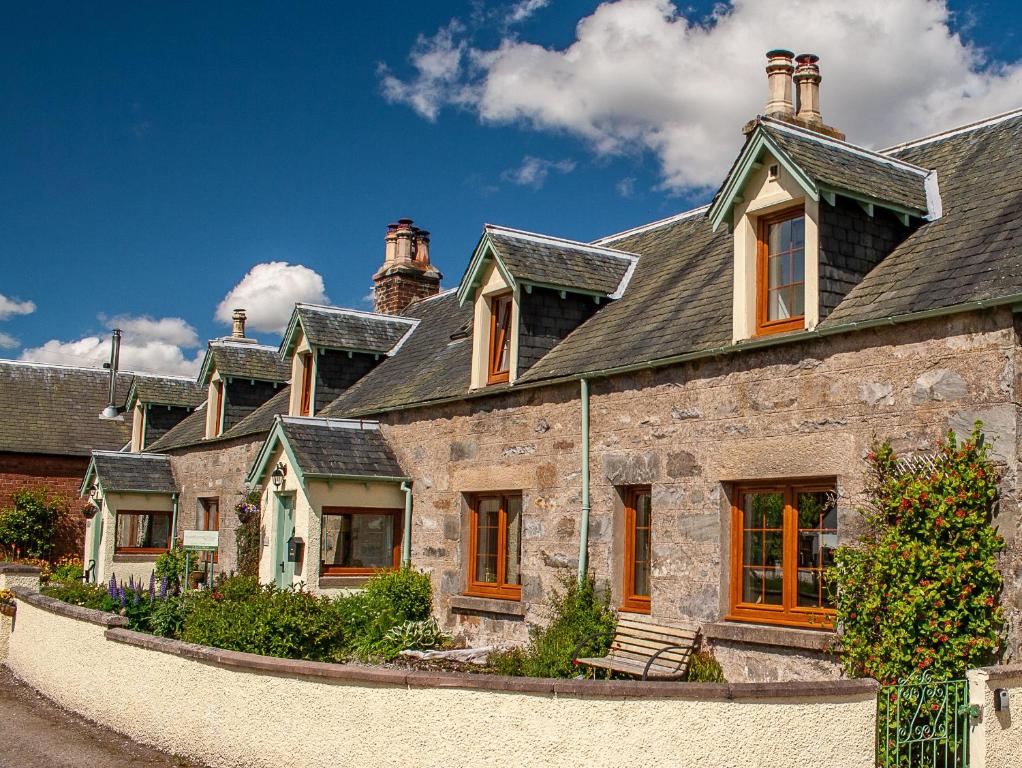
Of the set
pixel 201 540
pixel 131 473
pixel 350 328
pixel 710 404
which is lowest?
pixel 201 540

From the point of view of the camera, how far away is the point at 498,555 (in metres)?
14.5

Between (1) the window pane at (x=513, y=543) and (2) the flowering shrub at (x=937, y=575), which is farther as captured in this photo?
(1) the window pane at (x=513, y=543)

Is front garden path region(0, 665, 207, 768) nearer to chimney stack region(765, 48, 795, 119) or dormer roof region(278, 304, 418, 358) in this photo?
dormer roof region(278, 304, 418, 358)

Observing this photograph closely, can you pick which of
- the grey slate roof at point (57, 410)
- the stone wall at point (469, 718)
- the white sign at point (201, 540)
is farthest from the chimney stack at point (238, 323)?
the stone wall at point (469, 718)

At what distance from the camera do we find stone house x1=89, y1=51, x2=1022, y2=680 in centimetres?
961

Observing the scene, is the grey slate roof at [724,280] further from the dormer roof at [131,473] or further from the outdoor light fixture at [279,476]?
the dormer roof at [131,473]

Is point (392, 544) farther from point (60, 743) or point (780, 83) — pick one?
point (780, 83)

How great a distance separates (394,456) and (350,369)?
13.7ft

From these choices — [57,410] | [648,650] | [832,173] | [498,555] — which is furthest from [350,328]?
[57,410]

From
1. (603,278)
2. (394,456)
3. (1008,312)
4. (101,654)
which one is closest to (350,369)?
(394,456)

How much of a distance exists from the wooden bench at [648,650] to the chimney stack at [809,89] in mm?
7261

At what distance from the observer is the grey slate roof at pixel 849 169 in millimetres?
10703

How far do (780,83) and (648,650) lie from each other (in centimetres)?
777

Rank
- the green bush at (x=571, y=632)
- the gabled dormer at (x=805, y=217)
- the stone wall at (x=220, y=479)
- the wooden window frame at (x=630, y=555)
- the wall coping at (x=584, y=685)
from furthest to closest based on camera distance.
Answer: the stone wall at (x=220, y=479), the wooden window frame at (x=630, y=555), the green bush at (x=571, y=632), the gabled dormer at (x=805, y=217), the wall coping at (x=584, y=685)
